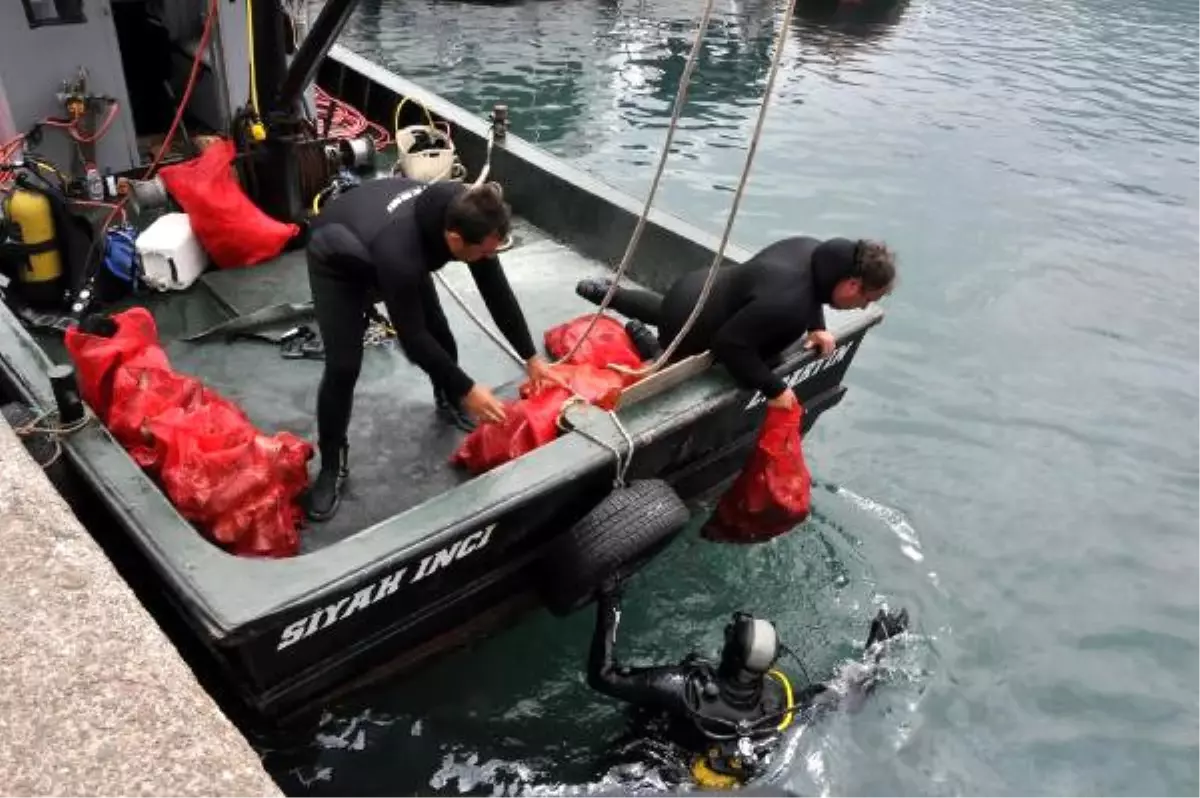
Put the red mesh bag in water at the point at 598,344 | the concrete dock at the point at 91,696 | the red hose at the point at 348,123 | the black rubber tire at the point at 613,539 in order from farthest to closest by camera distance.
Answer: the red hose at the point at 348,123 < the red mesh bag in water at the point at 598,344 < the black rubber tire at the point at 613,539 < the concrete dock at the point at 91,696

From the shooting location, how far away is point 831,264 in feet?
12.8

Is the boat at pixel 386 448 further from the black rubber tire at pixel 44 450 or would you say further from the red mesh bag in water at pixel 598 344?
the red mesh bag in water at pixel 598 344

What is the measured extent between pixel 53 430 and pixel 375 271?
4.26 ft

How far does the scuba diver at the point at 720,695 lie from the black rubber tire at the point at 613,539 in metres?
0.13

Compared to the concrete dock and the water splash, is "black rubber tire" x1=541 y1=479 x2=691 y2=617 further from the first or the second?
the water splash

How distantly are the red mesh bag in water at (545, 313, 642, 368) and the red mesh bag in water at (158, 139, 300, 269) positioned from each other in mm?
1959

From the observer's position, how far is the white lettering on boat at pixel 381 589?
2997mm

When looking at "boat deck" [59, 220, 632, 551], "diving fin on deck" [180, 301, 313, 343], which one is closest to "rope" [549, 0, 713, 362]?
"boat deck" [59, 220, 632, 551]

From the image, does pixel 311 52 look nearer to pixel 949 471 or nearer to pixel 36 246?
pixel 36 246

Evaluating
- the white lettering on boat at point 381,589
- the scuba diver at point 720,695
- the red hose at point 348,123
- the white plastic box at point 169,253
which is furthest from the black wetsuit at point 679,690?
the red hose at point 348,123

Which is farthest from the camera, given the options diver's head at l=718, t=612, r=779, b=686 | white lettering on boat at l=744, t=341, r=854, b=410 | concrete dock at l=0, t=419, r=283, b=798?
white lettering on boat at l=744, t=341, r=854, b=410

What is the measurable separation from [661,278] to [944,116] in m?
9.97

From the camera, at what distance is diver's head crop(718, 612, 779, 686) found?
3.19 meters

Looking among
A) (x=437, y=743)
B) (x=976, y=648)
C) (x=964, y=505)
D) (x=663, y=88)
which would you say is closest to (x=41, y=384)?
(x=437, y=743)
